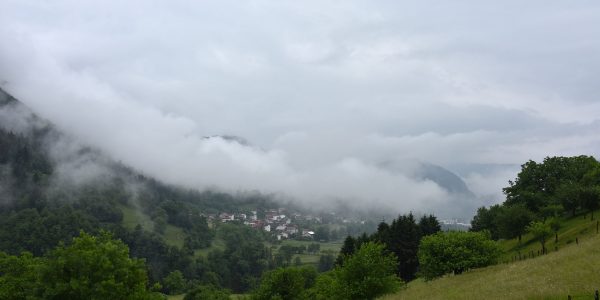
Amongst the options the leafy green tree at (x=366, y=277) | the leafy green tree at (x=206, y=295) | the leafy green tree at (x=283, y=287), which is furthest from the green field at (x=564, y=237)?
the leafy green tree at (x=206, y=295)

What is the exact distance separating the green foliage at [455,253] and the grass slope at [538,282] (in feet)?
25.7

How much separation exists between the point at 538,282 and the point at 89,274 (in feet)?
122

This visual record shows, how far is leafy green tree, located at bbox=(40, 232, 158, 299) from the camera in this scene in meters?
37.4

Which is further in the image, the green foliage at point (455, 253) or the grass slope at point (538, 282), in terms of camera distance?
the green foliage at point (455, 253)

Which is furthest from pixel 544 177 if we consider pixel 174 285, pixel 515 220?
pixel 174 285

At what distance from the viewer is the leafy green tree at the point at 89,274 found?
3738cm

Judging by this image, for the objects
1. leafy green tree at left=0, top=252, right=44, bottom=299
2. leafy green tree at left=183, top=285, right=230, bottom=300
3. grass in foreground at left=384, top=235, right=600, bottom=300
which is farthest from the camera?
leafy green tree at left=183, top=285, right=230, bottom=300

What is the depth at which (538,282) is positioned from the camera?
3272 cm

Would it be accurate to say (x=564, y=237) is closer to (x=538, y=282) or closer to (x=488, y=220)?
(x=538, y=282)

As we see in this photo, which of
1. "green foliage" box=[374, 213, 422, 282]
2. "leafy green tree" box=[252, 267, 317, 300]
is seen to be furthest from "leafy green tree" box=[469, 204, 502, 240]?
"leafy green tree" box=[252, 267, 317, 300]

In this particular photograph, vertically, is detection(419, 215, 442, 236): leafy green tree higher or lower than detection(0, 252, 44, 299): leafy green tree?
higher

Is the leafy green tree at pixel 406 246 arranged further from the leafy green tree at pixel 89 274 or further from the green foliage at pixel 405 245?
the leafy green tree at pixel 89 274

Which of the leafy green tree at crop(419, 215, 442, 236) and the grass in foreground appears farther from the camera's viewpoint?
the leafy green tree at crop(419, 215, 442, 236)

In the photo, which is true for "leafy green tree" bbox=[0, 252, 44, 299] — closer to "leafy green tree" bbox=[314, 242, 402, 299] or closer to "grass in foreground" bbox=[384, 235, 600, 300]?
"leafy green tree" bbox=[314, 242, 402, 299]
